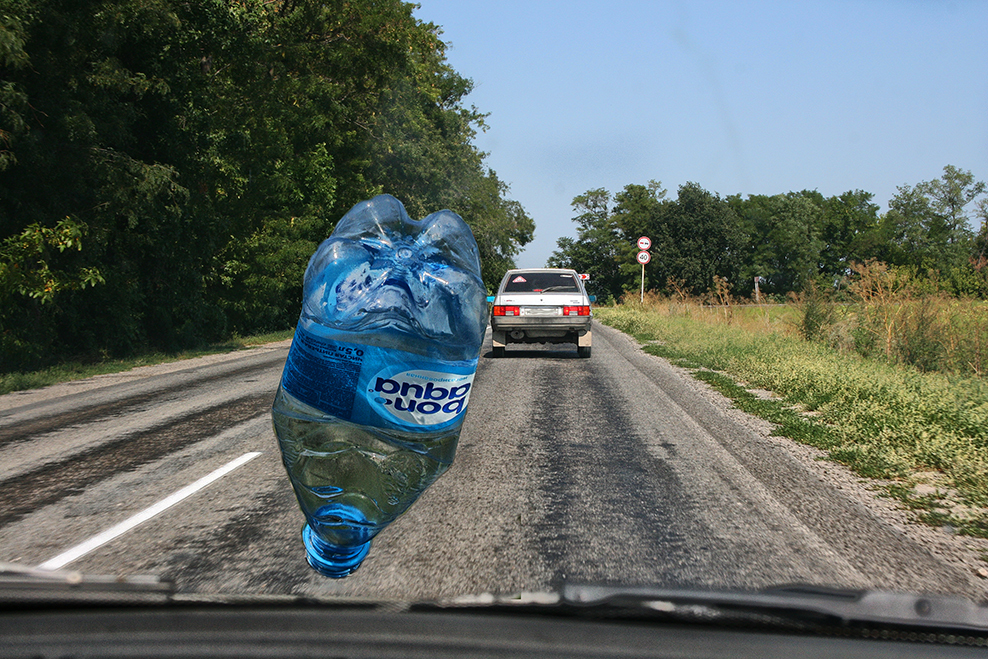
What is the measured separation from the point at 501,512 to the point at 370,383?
3.05 metres

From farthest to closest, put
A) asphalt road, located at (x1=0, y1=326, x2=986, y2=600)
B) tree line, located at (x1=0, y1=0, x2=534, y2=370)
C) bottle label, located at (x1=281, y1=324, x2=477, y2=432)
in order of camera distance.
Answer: tree line, located at (x1=0, y1=0, x2=534, y2=370) → asphalt road, located at (x1=0, y1=326, x2=986, y2=600) → bottle label, located at (x1=281, y1=324, x2=477, y2=432)

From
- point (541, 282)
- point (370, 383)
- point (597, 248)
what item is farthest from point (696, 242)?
point (370, 383)

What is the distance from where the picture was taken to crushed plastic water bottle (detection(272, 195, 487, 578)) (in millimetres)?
2025

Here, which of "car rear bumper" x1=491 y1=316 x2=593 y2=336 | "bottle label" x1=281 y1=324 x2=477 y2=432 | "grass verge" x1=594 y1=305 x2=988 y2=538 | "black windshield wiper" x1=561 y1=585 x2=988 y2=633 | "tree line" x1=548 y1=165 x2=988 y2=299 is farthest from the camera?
"tree line" x1=548 y1=165 x2=988 y2=299

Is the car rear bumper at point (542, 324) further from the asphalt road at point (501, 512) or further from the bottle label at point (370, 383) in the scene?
the bottle label at point (370, 383)

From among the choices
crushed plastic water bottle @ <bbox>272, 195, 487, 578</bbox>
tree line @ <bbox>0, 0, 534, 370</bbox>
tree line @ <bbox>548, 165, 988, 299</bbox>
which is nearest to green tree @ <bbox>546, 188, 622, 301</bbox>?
tree line @ <bbox>548, 165, 988, 299</bbox>

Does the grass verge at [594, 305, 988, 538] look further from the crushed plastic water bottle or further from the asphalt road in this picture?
the crushed plastic water bottle

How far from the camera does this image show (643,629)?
5.39 feet

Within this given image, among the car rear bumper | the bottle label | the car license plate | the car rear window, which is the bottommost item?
the car rear bumper

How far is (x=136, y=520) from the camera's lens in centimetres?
458

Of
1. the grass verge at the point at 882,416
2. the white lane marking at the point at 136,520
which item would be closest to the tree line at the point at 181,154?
the white lane marking at the point at 136,520

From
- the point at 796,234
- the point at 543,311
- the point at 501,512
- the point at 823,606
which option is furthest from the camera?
the point at 796,234

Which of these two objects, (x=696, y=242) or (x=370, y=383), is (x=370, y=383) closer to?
(x=370, y=383)

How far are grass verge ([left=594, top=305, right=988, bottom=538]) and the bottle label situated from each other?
404 cm
